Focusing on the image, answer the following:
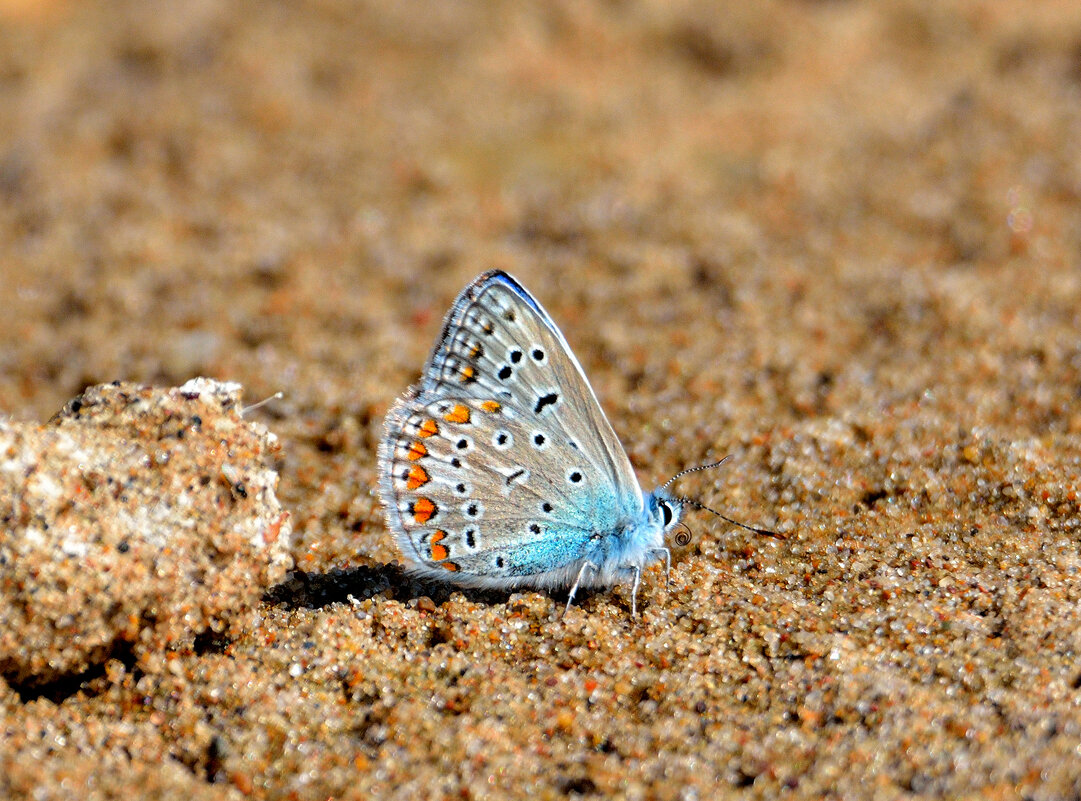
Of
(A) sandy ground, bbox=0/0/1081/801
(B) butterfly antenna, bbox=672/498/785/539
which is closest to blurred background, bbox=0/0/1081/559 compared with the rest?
(A) sandy ground, bbox=0/0/1081/801

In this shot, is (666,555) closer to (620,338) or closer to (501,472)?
(501,472)

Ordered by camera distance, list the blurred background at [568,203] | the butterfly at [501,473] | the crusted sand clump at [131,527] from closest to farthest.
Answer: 1. the crusted sand clump at [131,527]
2. the butterfly at [501,473]
3. the blurred background at [568,203]

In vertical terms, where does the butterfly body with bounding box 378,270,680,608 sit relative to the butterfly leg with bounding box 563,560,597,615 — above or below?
above

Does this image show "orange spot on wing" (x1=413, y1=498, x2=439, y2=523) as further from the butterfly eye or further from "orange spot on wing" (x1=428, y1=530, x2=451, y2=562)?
the butterfly eye

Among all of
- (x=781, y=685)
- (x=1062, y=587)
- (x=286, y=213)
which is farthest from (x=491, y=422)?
(x=286, y=213)

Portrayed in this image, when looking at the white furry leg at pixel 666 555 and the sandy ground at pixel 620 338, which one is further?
the white furry leg at pixel 666 555

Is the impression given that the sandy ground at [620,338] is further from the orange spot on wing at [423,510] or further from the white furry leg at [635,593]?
the orange spot on wing at [423,510]

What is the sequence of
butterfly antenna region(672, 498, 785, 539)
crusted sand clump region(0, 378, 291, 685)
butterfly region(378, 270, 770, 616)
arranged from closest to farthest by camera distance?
crusted sand clump region(0, 378, 291, 685) → butterfly region(378, 270, 770, 616) → butterfly antenna region(672, 498, 785, 539)

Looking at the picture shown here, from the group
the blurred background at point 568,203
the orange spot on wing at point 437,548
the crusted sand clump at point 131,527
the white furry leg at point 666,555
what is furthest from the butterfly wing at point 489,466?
the blurred background at point 568,203

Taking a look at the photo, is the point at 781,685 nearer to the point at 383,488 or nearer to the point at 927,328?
the point at 383,488

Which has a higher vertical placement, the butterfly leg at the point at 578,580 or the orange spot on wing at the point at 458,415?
the orange spot on wing at the point at 458,415
